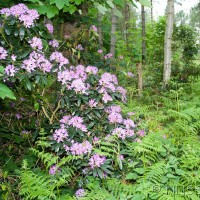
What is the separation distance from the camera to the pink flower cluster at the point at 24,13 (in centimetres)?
271

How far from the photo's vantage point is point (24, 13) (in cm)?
275

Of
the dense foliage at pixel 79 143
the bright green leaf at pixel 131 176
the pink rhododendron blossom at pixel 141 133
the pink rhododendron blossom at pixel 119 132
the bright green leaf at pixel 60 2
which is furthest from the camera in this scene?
the pink rhododendron blossom at pixel 141 133

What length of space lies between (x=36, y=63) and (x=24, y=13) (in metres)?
0.46

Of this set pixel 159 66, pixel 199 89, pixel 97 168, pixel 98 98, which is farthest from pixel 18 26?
pixel 159 66

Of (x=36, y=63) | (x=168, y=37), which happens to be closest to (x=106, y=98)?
(x=36, y=63)

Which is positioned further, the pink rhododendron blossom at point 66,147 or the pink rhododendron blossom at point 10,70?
the pink rhododendron blossom at point 66,147

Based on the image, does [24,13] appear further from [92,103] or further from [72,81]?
[92,103]

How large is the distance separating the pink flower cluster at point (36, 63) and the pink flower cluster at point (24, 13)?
28 centimetres

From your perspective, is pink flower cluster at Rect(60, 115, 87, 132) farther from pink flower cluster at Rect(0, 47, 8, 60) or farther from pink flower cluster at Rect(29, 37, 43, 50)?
pink flower cluster at Rect(0, 47, 8, 60)

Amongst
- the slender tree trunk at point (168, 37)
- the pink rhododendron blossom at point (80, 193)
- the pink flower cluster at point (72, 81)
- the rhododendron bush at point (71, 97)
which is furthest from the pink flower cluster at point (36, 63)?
the slender tree trunk at point (168, 37)

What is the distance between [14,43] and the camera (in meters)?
2.87

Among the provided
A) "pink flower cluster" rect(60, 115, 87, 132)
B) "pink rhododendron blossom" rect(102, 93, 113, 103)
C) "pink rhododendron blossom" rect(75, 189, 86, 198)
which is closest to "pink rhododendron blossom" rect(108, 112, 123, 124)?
"pink rhododendron blossom" rect(102, 93, 113, 103)

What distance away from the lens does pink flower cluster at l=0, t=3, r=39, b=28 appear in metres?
2.71

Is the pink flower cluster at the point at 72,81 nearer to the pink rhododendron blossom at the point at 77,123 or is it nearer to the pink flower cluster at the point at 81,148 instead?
the pink rhododendron blossom at the point at 77,123
